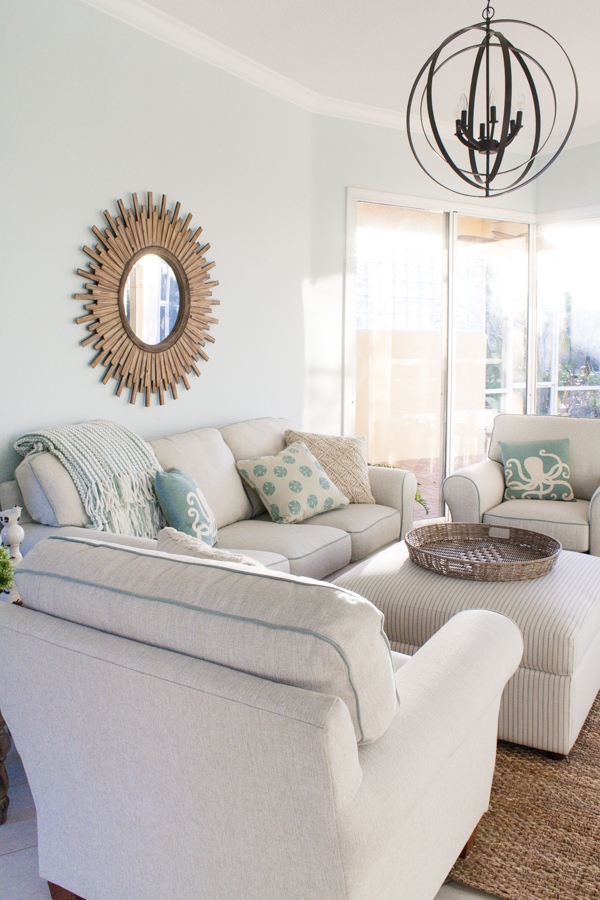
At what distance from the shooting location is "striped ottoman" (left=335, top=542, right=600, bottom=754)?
2141 millimetres

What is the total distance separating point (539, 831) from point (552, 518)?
2.05 metres

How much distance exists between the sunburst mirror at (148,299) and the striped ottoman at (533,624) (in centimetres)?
150

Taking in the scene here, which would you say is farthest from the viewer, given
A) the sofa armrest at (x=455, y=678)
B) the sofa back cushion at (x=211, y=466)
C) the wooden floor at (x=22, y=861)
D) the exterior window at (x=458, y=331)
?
the exterior window at (x=458, y=331)

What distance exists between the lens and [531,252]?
5.71 m

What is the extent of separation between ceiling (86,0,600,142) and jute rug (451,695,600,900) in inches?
121

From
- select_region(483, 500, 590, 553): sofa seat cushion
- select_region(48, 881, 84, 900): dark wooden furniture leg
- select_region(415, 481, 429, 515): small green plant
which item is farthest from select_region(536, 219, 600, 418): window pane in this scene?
select_region(48, 881, 84, 900): dark wooden furniture leg

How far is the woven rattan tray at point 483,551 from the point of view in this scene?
2420 millimetres

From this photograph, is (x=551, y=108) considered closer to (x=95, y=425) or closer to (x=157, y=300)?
(x=157, y=300)

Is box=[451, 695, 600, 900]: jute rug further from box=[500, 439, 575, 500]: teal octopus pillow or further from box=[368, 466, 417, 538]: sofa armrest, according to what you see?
box=[500, 439, 575, 500]: teal octopus pillow

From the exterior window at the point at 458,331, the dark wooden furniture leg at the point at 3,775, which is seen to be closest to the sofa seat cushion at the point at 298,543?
the dark wooden furniture leg at the point at 3,775

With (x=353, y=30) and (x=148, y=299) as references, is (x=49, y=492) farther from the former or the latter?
(x=353, y=30)

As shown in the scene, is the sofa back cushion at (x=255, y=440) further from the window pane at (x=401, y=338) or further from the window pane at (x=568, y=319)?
the window pane at (x=568, y=319)

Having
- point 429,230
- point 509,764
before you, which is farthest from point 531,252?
point 509,764

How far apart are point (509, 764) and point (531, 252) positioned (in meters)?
4.46
